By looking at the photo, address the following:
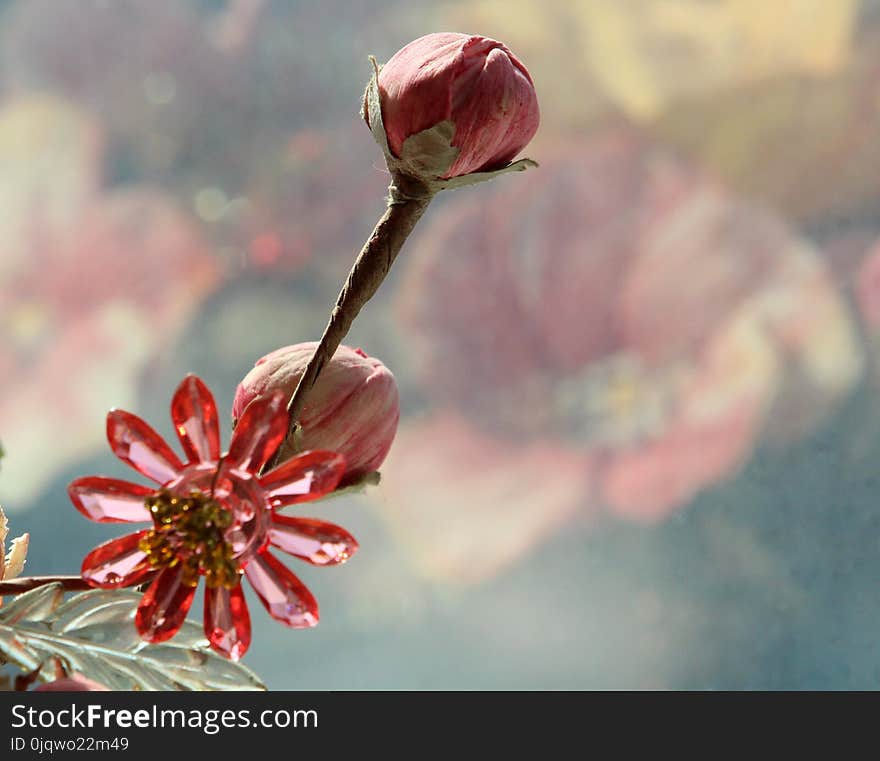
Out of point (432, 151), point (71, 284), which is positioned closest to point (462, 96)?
point (432, 151)

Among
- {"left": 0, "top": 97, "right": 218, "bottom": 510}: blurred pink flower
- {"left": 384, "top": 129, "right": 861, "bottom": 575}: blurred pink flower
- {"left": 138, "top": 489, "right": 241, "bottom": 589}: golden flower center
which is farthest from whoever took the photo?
{"left": 384, "top": 129, "right": 861, "bottom": 575}: blurred pink flower

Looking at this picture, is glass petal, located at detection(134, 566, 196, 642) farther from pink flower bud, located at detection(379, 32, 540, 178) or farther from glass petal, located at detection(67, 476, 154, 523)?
pink flower bud, located at detection(379, 32, 540, 178)

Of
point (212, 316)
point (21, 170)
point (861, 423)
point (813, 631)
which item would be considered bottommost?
point (813, 631)

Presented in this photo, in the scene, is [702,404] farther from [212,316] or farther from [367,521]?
[212,316]

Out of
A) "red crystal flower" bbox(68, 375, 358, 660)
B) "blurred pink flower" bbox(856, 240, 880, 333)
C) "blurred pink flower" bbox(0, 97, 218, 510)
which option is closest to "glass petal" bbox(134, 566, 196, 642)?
"red crystal flower" bbox(68, 375, 358, 660)

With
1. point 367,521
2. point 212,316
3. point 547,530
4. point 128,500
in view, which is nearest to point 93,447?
point 212,316

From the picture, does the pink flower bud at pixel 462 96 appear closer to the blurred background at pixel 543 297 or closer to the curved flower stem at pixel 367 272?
the curved flower stem at pixel 367 272
